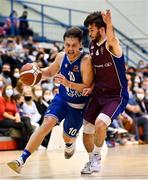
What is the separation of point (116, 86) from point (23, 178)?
5.03 ft

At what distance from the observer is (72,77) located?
704 cm

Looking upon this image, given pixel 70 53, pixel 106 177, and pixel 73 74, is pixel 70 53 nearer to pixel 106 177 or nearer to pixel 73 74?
pixel 73 74

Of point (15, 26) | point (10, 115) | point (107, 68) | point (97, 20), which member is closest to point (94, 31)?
point (97, 20)

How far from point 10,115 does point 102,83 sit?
6477mm

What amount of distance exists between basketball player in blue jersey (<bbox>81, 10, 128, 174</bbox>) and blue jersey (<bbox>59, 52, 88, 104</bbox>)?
15 centimetres

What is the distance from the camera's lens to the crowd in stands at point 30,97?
13.1 m

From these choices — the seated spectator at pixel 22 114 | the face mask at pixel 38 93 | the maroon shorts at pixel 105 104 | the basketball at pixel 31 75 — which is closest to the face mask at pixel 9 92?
the seated spectator at pixel 22 114

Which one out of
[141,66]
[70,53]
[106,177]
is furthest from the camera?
[141,66]

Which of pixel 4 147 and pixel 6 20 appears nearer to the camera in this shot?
pixel 4 147

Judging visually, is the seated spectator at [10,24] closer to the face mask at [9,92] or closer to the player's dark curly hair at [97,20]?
the face mask at [9,92]

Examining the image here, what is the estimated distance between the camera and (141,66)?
72.4ft

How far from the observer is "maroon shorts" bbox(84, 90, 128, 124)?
6883 mm

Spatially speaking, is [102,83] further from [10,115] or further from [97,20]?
[10,115]

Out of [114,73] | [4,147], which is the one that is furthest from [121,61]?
[4,147]
